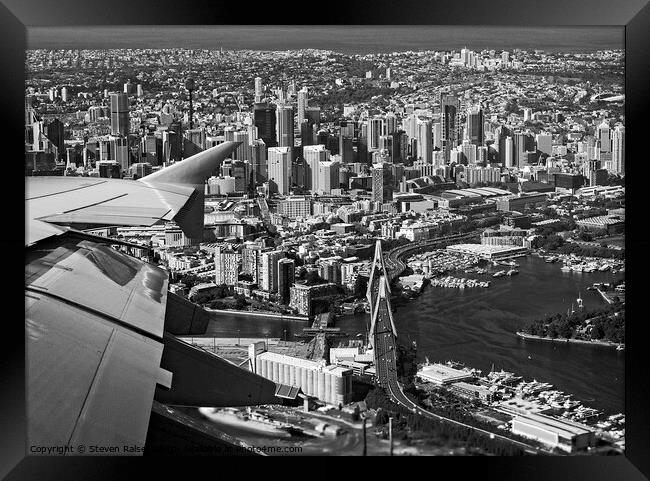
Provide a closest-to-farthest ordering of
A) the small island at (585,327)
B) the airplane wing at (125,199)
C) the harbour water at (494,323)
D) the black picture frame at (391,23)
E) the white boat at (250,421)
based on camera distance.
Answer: the airplane wing at (125,199) → the black picture frame at (391,23) → the white boat at (250,421) → the small island at (585,327) → the harbour water at (494,323)

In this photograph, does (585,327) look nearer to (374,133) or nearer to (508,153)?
(508,153)

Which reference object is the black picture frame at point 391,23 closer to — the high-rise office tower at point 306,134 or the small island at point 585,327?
the small island at point 585,327

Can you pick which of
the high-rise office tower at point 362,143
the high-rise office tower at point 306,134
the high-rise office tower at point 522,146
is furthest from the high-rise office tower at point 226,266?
the high-rise office tower at point 522,146

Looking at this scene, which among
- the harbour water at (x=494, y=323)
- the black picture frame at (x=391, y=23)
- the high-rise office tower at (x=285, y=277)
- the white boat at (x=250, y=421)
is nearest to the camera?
the black picture frame at (x=391, y=23)

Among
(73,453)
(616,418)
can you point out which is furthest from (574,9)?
(73,453)

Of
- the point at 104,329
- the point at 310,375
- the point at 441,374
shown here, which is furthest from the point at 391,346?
the point at 104,329
